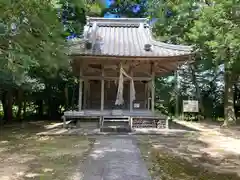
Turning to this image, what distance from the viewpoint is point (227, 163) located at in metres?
5.94

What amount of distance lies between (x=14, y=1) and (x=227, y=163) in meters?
5.21

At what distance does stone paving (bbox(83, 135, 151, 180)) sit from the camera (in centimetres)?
447

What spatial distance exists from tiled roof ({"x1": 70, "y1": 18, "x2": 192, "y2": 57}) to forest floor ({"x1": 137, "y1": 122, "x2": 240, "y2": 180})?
3884 millimetres

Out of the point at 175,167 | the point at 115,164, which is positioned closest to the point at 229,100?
the point at 175,167

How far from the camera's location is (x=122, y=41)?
1310 cm

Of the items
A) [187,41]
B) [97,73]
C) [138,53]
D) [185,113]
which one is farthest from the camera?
[185,113]

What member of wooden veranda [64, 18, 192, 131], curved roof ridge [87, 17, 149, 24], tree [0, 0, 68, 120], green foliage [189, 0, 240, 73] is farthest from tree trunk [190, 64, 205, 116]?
tree [0, 0, 68, 120]

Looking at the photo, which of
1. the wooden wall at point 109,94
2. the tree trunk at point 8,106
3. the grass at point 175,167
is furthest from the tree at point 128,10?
the grass at point 175,167

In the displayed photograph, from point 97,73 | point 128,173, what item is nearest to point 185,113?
point 97,73

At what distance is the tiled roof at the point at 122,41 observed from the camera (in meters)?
11.3

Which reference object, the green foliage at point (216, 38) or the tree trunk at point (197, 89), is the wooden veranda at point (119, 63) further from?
the tree trunk at point (197, 89)

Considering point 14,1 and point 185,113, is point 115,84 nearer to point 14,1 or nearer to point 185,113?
point 185,113

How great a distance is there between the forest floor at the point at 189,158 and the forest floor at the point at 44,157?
1.56m

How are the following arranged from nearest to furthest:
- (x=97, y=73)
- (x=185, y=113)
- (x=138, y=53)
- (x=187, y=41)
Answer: (x=138, y=53), (x=97, y=73), (x=187, y=41), (x=185, y=113)
